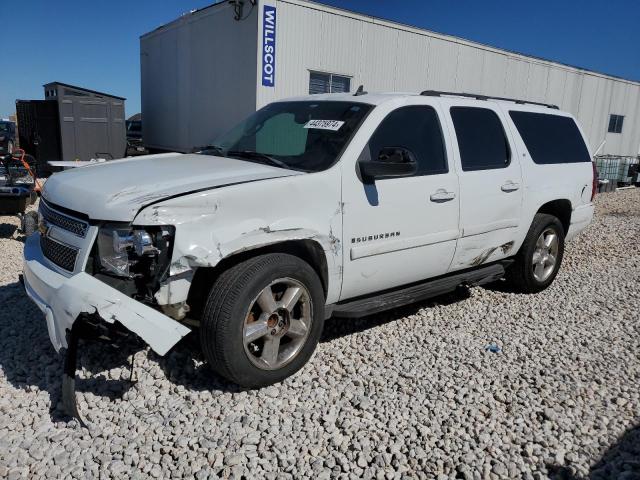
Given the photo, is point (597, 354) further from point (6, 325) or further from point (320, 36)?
point (320, 36)

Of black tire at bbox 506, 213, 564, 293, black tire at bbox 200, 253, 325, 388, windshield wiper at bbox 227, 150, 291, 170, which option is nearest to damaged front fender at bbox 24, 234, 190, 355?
black tire at bbox 200, 253, 325, 388

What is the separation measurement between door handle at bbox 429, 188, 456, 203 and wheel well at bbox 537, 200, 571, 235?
1.79 metres

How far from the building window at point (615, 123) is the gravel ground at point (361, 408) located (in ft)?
67.5

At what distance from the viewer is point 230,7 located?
501 inches

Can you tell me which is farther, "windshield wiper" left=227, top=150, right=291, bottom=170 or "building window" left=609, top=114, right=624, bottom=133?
"building window" left=609, top=114, right=624, bottom=133

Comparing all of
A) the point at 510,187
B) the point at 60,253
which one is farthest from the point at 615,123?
the point at 60,253

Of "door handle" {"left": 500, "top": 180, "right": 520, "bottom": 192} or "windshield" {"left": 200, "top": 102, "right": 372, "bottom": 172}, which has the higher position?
"windshield" {"left": 200, "top": 102, "right": 372, "bottom": 172}

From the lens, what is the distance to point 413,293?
4.22 m

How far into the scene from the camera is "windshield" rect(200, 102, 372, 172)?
3746 millimetres

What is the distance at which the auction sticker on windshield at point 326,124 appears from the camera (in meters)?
3.89

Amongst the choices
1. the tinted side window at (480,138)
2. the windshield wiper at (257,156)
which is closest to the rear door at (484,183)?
the tinted side window at (480,138)

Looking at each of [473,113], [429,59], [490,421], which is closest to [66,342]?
[490,421]

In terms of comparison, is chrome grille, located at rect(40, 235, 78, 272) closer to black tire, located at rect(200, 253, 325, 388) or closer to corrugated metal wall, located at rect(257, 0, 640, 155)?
black tire, located at rect(200, 253, 325, 388)

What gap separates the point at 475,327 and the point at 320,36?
9.96 meters
